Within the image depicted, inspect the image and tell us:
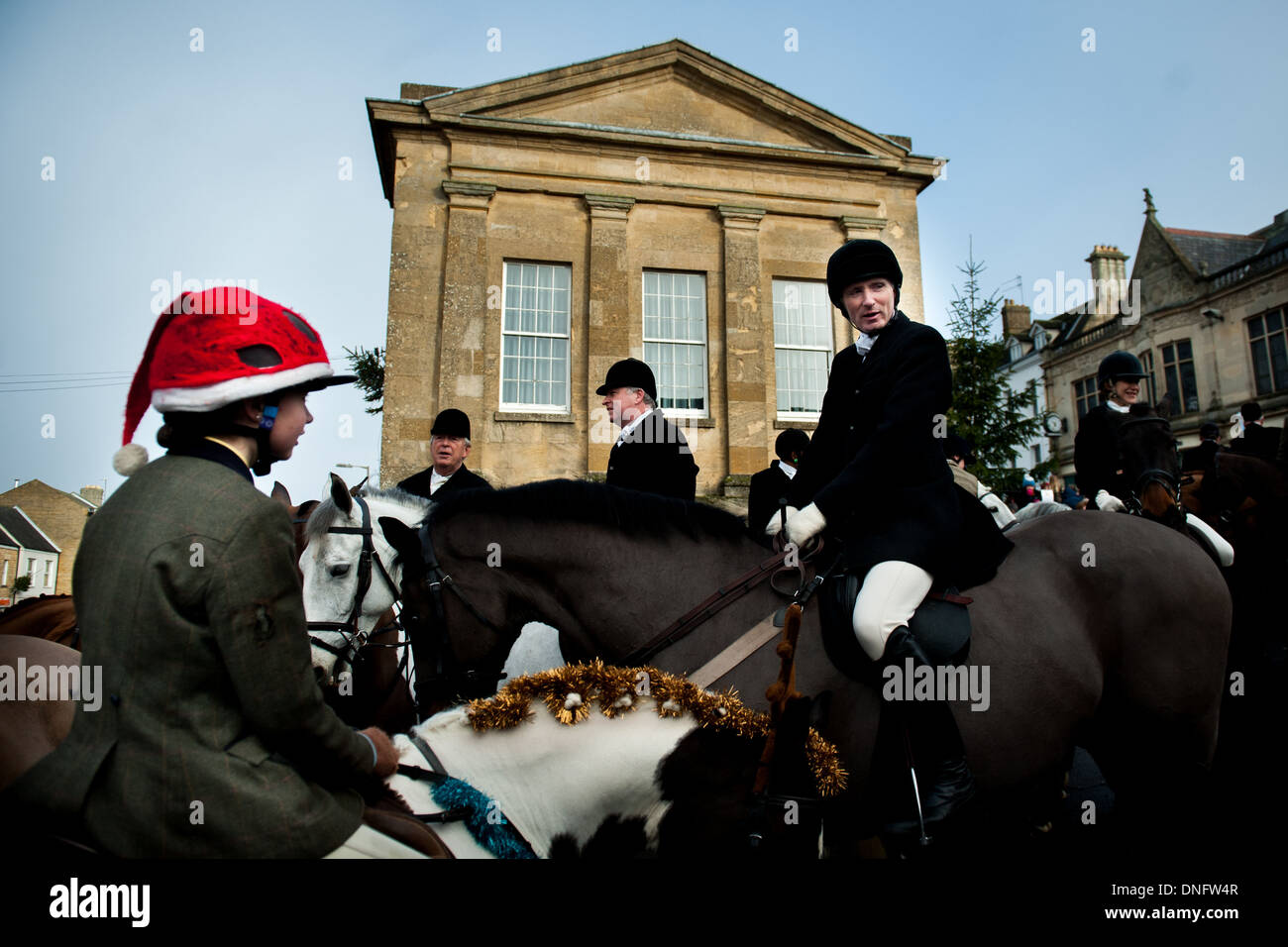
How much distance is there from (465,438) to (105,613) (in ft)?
17.6

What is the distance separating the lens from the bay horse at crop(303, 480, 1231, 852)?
2.87 metres

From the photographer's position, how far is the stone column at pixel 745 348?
14328 mm

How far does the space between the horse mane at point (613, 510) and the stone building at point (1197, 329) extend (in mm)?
28866

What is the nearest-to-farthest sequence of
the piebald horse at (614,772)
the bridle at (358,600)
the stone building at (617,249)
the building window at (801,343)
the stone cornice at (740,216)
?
the piebald horse at (614,772)
the bridle at (358,600)
the stone building at (617,249)
the stone cornice at (740,216)
the building window at (801,343)

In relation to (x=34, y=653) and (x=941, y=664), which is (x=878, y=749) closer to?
(x=941, y=664)

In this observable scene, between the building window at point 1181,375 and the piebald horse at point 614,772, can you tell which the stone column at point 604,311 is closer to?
the piebald horse at point 614,772

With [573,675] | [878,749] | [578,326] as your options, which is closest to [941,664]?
[878,749]

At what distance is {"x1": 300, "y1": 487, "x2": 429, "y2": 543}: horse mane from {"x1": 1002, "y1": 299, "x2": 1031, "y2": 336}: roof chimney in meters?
47.5

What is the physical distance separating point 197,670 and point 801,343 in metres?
14.6

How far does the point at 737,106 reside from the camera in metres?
15.6

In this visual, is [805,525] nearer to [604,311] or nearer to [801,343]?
[604,311]

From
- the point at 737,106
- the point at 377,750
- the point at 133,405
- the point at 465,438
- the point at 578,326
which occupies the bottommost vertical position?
the point at 377,750

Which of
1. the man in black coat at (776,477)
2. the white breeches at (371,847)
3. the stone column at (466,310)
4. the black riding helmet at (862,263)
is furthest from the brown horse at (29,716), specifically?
the stone column at (466,310)

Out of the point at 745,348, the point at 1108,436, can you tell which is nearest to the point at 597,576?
the point at 1108,436
